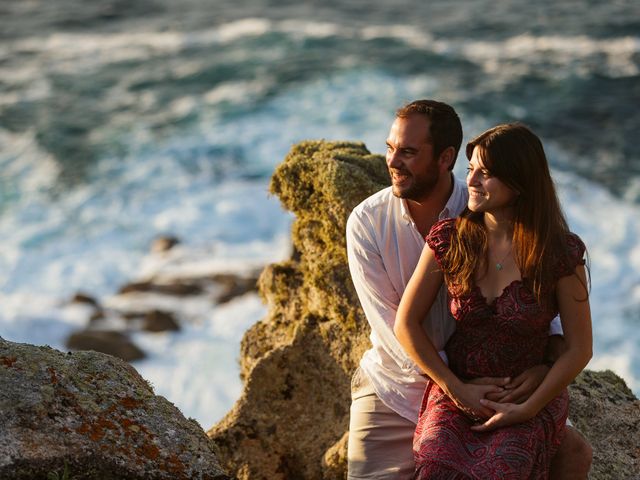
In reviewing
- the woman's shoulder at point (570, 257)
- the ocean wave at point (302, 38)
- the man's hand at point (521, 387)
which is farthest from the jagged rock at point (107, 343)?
the ocean wave at point (302, 38)

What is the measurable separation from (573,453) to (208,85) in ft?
69.6

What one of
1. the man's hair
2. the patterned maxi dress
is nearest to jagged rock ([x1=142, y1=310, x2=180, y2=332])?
the man's hair

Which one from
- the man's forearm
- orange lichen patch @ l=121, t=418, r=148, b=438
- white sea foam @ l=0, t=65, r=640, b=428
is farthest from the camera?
white sea foam @ l=0, t=65, r=640, b=428

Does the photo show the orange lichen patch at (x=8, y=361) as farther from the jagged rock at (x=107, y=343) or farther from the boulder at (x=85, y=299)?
the boulder at (x=85, y=299)

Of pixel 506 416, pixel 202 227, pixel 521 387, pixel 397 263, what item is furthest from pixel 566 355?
pixel 202 227

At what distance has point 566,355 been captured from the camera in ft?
14.1

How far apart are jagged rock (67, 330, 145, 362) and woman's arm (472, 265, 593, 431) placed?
33.9 feet

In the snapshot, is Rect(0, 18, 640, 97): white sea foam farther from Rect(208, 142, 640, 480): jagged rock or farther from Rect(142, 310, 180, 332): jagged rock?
Rect(208, 142, 640, 480): jagged rock

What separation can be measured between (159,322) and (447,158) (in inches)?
411

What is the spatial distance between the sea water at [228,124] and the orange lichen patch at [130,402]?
7917 millimetres

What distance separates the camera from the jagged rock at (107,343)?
14031mm

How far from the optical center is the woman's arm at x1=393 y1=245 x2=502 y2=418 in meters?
4.45

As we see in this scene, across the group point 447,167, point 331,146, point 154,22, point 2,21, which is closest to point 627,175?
point 331,146

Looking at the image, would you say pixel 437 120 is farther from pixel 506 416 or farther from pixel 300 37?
pixel 300 37
